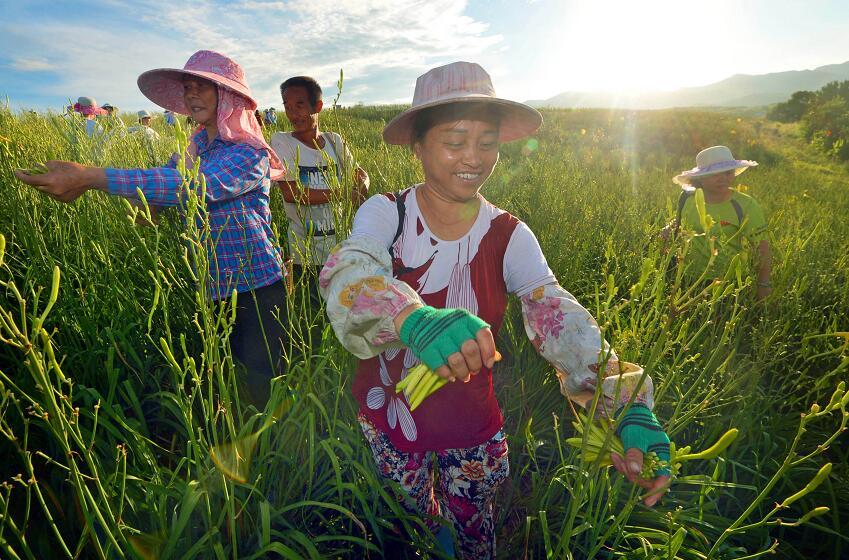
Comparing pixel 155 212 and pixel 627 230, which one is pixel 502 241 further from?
pixel 627 230

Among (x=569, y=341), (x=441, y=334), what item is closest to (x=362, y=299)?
(x=441, y=334)

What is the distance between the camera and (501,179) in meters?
4.25

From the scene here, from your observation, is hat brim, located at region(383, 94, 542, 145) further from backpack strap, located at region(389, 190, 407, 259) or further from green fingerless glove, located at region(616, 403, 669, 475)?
green fingerless glove, located at region(616, 403, 669, 475)

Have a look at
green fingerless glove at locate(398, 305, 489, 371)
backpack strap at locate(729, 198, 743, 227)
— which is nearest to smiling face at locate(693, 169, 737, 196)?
backpack strap at locate(729, 198, 743, 227)

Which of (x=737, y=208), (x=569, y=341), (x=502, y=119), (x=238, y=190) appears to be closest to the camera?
(x=569, y=341)

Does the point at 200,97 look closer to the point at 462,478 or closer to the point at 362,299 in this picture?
the point at 362,299

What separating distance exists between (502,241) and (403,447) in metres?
0.67

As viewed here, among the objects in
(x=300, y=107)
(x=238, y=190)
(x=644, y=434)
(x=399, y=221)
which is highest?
(x=300, y=107)

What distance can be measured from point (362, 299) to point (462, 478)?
0.77 meters

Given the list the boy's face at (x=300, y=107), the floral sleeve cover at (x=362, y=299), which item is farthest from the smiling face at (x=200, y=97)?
the floral sleeve cover at (x=362, y=299)

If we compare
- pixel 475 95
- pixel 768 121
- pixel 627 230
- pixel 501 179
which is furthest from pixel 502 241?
pixel 768 121

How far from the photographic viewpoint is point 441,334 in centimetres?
69

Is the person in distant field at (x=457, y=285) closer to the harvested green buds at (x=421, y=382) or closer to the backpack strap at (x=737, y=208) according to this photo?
the harvested green buds at (x=421, y=382)

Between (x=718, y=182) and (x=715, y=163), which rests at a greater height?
(x=715, y=163)
